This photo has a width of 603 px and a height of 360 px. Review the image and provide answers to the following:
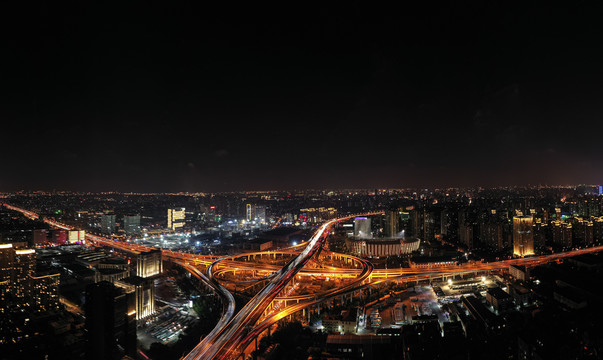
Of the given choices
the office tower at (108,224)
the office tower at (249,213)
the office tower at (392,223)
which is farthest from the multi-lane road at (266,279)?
the office tower at (249,213)

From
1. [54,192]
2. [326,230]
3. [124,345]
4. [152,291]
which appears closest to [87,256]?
[152,291]

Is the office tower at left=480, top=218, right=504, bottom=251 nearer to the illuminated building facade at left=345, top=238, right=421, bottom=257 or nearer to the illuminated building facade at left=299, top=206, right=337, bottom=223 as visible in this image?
the illuminated building facade at left=345, top=238, right=421, bottom=257

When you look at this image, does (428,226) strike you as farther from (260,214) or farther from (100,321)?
(100,321)

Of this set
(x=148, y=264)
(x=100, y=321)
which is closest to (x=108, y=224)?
(x=148, y=264)

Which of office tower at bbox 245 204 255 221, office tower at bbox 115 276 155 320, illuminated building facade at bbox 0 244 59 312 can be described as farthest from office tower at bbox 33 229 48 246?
office tower at bbox 245 204 255 221

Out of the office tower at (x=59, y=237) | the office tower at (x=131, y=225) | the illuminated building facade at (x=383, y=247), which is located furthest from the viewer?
the office tower at (x=131, y=225)

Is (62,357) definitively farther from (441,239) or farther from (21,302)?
(441,239)

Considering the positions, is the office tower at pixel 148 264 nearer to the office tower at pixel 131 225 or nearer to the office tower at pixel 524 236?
the office tower at pixel 131 225
